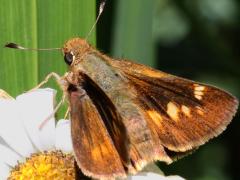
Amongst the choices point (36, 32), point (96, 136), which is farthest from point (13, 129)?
point (36, 32)

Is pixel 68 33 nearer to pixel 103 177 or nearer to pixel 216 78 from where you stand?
pixel 103 177

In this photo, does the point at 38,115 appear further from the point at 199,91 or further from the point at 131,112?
the point at 199,91

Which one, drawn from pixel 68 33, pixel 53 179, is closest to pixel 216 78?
pixel 68 33

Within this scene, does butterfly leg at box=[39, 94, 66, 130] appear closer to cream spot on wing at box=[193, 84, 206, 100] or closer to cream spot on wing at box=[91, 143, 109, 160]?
cream spot on wing at box=[91, 143, 109, 160]

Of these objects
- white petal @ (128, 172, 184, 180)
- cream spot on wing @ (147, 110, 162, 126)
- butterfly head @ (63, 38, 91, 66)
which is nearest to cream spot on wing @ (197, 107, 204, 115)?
cream spot on wing @ (147, 110, 162, 126)

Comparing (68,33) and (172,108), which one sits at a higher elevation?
(68,33)

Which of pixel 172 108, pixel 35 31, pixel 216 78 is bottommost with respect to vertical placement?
pixel 216 78
